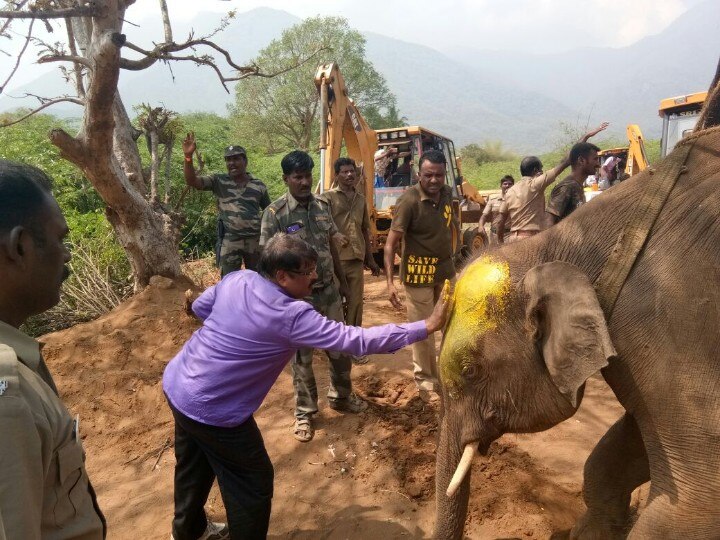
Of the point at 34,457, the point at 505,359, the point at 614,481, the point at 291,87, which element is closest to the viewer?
the point at 34,457

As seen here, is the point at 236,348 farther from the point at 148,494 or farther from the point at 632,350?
Answer: the point at 148,494

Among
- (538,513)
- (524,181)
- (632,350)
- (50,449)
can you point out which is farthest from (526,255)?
(524,181)

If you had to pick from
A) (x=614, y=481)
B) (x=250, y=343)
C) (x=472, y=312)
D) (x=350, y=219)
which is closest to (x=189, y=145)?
(x=350, y=219)

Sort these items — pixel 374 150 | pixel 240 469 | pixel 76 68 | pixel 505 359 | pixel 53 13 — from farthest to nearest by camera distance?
pixel 374 150 → pixel 76 68 → pixel 53 13 → pixel 240 469 → pixel 505 359

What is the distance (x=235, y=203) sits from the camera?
5.81m

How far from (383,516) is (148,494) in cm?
175

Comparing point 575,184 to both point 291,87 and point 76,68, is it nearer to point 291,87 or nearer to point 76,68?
point 76,68

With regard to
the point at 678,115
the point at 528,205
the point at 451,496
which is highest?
the point at 678,115

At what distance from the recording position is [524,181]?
229 inches

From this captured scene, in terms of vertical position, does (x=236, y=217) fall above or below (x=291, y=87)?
below

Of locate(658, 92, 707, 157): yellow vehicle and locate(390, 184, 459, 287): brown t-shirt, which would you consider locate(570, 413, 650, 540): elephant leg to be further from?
locate(658, 92, 707, 157): yellow vehicle

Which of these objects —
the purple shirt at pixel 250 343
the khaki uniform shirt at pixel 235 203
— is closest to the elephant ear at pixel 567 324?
the purple shirt at pixel 250 343

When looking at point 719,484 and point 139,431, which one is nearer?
point 719,484

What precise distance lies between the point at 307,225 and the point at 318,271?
400 millimetres
